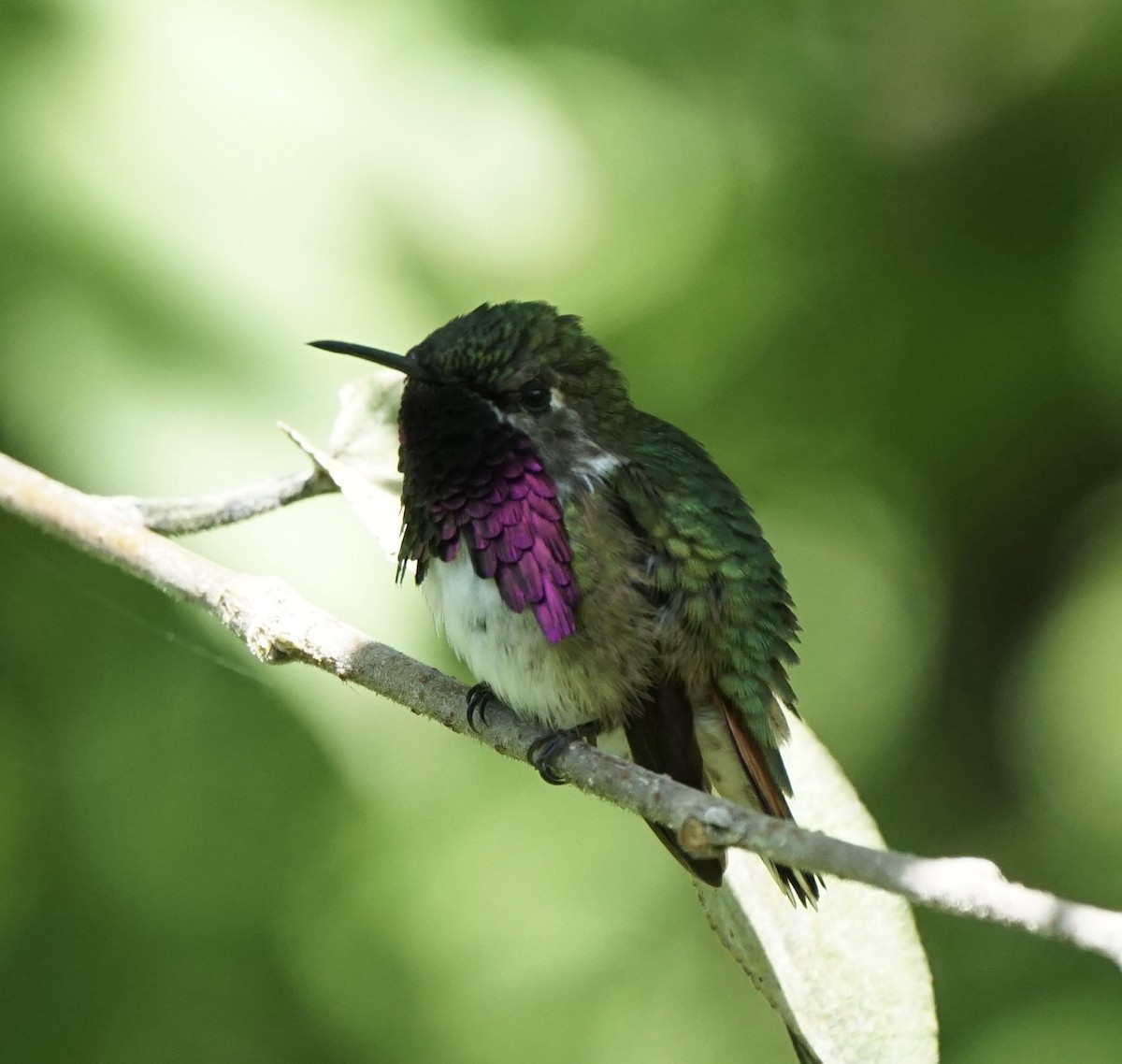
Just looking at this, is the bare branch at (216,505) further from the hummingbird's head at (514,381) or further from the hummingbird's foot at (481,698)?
the hummingbird's foot at (481,698)

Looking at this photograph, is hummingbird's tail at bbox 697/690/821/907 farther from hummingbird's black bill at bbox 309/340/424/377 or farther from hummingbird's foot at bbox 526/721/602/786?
hummingbird's black bill at bbox 309/340/424/377

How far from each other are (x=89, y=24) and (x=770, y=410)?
73.1 inches

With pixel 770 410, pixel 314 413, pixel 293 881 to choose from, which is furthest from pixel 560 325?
pixel 293 881

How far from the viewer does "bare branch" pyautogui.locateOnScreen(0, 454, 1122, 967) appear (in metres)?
1.09

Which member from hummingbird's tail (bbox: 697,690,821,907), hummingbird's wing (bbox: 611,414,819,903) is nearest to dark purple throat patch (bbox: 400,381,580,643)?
hummingbird's wing (bbox: 611,414,819,903)

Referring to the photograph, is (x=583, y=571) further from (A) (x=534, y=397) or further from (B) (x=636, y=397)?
(B) (x=636, y=397)

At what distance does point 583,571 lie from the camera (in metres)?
2.15

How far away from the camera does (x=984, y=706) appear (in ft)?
12.1

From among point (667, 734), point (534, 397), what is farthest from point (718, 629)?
point (534, 397)

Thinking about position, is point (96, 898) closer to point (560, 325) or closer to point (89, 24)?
point (560, 325)

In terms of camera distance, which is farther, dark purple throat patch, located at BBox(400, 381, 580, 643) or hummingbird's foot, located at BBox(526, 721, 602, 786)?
dark purple throat patch, located at BBox(400, 381, 580, 643)

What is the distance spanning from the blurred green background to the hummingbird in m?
0.49

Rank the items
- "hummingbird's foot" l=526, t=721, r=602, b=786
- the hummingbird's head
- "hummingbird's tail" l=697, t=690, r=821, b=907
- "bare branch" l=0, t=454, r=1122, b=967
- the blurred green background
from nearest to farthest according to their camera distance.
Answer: "bare branch" l=0, t=454, r=1122, b=967 → "hummingbird's foot" l=526, t=721, r=602, b=786 → "hummingbird's tail" l=697, t=690, r=821, b=907 → the hummingbird's head → the blurred green background

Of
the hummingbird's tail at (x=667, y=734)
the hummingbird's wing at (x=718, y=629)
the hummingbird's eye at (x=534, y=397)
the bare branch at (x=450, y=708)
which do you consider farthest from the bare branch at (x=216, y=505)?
the hummingbird's tail at (x=667, y=734)
